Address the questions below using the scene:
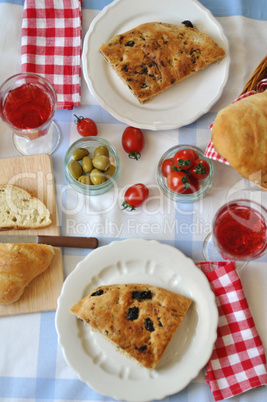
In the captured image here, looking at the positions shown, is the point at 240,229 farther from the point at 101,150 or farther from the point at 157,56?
the point at 157,56

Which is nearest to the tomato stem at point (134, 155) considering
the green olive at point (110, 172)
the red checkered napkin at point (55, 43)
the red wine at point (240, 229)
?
the green olive at point (110, 172)

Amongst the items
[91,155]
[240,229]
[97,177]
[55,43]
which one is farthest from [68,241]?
[55,43]

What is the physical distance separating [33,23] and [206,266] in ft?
4.73

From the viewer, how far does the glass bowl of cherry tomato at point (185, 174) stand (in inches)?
82.0

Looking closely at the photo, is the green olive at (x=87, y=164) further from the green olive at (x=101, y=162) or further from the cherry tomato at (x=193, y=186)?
the cherry tomato at (x=193, y=186)

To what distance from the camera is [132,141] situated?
215cm

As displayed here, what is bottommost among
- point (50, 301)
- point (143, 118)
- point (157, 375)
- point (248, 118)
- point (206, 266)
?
point (157, 375)

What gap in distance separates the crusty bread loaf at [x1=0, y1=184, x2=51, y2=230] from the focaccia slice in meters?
0.68

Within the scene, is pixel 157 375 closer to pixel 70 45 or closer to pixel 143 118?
pixel 143 118

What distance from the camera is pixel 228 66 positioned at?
2.21 meters

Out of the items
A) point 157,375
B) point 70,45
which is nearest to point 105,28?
point 70,45

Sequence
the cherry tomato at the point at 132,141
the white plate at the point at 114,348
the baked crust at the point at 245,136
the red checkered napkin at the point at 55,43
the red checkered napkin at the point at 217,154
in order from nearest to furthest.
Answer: the baked crust at the point at 245,136 < the white plate at the point at 114,348 < the red checkered napkin at the point at 217,154 < the cherry tomato at the point at 132,141 < the red checkered napkin at the point at 55,43

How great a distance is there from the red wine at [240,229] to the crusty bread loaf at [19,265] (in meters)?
0.75

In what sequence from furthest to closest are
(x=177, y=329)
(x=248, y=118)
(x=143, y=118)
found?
(x=143, y=118) → (x=177, y=329) → (x=248, y=118)
